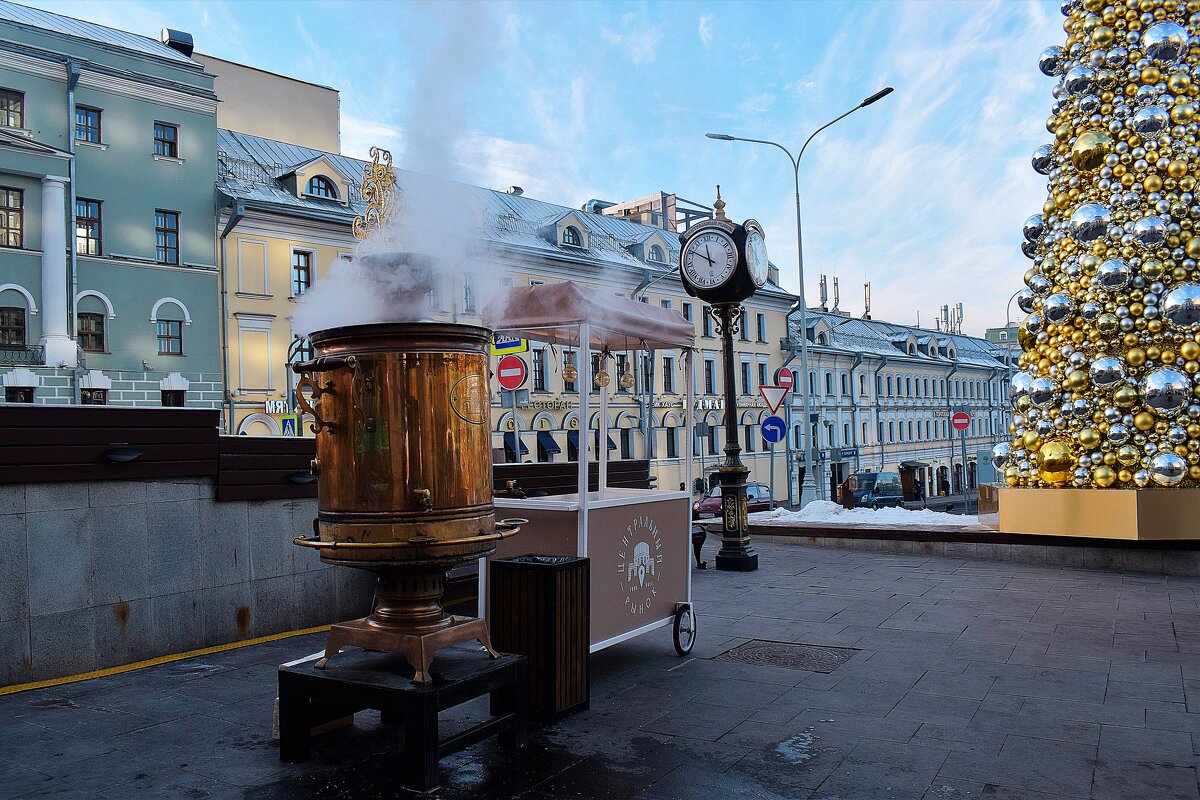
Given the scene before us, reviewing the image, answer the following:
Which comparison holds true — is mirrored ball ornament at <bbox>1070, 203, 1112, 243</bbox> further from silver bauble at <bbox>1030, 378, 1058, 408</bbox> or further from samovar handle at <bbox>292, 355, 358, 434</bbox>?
samovar handle at <bbox>292, 355, 358, 434</bbox>

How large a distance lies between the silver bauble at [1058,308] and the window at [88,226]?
1191 inches

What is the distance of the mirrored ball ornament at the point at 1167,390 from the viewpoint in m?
10.8

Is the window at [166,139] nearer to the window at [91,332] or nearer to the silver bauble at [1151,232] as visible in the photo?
the window at [91,332]

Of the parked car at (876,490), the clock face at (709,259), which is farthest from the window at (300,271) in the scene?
the clock face at (709,259)

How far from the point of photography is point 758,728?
5434 millimetres

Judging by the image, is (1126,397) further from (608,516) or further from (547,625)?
(547,625)

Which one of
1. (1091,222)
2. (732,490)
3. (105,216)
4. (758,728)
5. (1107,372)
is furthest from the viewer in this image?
(105,216)

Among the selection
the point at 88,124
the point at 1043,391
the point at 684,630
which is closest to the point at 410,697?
the point at 684,630

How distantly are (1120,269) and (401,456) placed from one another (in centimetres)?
1027

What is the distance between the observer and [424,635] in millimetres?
4793

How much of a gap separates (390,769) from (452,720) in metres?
0.91

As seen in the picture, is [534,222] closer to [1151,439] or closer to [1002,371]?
[1151,439]

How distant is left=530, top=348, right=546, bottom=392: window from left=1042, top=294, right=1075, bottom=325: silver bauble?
2988 cm

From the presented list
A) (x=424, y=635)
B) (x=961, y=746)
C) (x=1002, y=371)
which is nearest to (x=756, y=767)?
(x=961, y=746)
